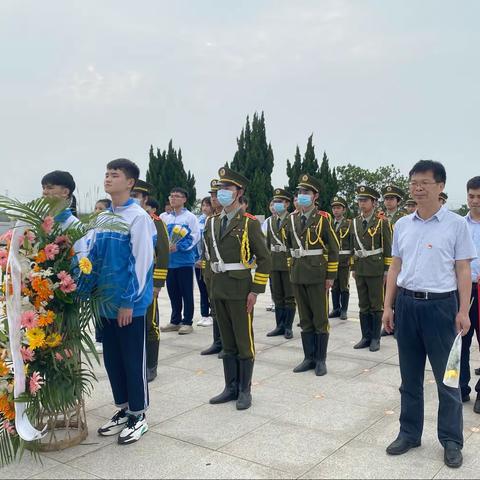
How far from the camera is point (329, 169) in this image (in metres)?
34.8

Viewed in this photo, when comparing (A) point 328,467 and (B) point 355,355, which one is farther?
(B) point 355,355

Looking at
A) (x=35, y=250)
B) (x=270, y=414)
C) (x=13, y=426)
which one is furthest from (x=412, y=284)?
(x=13, y=426)

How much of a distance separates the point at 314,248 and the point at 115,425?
2.83 m

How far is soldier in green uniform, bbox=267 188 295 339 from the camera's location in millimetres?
7328

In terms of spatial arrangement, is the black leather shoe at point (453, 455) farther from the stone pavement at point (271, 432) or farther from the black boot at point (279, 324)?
the black boot at point (279, 324)

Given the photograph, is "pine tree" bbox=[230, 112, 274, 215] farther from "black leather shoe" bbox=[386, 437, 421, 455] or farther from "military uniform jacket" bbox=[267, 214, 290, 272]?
"black leather shoe" bbox=[386, 437, 421, 455]

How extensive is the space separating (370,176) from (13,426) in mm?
33469

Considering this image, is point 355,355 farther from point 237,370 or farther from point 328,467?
point 328,467

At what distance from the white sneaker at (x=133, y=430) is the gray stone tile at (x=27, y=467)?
466mm

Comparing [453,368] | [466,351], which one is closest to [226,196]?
[453,368]

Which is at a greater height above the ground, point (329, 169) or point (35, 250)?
point (329, 169)

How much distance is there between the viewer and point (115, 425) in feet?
12.9

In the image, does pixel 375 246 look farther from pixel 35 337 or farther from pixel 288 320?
pixel 35 337

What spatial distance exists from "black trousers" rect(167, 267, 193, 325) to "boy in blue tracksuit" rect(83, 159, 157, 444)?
3482mm
